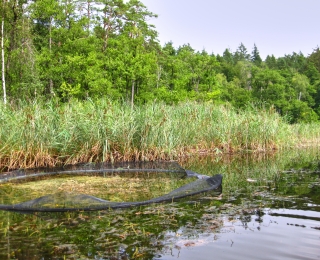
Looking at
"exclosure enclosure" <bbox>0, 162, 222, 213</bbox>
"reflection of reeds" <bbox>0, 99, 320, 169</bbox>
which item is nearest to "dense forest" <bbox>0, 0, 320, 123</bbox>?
"reflection of reeds" <bbox>0, 99, 320, 169</bbox>

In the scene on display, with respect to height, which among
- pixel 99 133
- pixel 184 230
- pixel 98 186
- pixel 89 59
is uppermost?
pixel 89 59

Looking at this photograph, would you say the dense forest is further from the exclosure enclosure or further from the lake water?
the lake water

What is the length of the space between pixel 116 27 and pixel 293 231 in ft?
87.4

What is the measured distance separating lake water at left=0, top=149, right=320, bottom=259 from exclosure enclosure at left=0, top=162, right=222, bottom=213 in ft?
0.69

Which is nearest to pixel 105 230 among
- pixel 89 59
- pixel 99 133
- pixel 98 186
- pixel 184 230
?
pixel 184 230

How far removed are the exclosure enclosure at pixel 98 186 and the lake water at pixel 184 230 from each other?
0.21 metres

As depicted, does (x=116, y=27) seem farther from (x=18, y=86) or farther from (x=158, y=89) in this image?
(x=18, y=86)

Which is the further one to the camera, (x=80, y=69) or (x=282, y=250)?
(x=80, y=69)

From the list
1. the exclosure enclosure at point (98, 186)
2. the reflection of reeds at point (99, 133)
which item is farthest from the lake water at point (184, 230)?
the reflection of reeds at point (99, 133)

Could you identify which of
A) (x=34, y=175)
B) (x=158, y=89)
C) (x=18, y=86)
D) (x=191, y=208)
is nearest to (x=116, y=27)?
(x=158, y=89)

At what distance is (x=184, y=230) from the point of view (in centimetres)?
393

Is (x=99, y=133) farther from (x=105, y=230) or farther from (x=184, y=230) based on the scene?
(x=184, y=230)

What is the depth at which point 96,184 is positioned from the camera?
6848mm

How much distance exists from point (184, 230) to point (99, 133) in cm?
545
